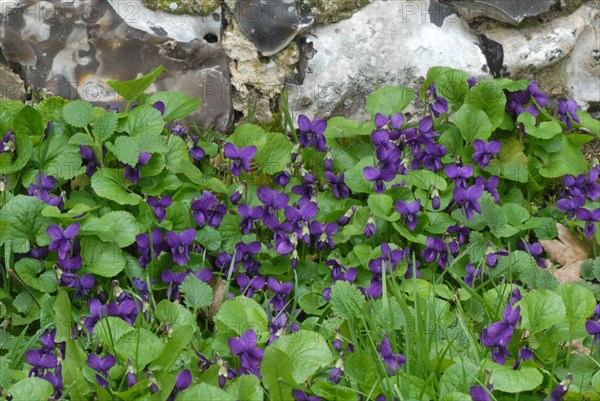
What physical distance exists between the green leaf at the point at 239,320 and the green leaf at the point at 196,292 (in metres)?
0.12

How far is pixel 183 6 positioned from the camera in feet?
11.7

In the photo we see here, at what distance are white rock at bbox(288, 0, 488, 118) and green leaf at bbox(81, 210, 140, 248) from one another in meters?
1.10

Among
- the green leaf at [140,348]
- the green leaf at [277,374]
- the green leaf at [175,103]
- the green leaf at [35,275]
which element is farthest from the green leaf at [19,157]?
the green leaf at [277,374]

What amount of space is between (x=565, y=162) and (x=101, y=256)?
5.37 ft

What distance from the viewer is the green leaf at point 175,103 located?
3.17 metres

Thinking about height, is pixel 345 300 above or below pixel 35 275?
above

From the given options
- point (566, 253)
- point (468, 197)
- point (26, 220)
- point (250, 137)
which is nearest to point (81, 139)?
point (26, 220)

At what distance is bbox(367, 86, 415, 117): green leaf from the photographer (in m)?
3.30

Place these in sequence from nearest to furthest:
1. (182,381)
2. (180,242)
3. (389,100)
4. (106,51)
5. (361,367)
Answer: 1. (182,381)
2. (361,367)
3. (180,242)
4. (389,100)
5. (106,51)

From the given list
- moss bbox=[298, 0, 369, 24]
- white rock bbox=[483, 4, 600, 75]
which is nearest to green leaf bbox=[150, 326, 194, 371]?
moss bbox=[298, 0, 369, 24]

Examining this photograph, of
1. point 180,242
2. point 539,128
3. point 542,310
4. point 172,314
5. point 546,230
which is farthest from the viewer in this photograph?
point 539,128

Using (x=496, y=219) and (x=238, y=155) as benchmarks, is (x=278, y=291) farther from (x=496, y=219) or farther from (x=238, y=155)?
(x=496, y=219)

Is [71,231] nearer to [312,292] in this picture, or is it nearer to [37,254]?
[37,254]

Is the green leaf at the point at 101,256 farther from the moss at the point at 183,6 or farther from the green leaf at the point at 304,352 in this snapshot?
the moss at the point at 183,6
